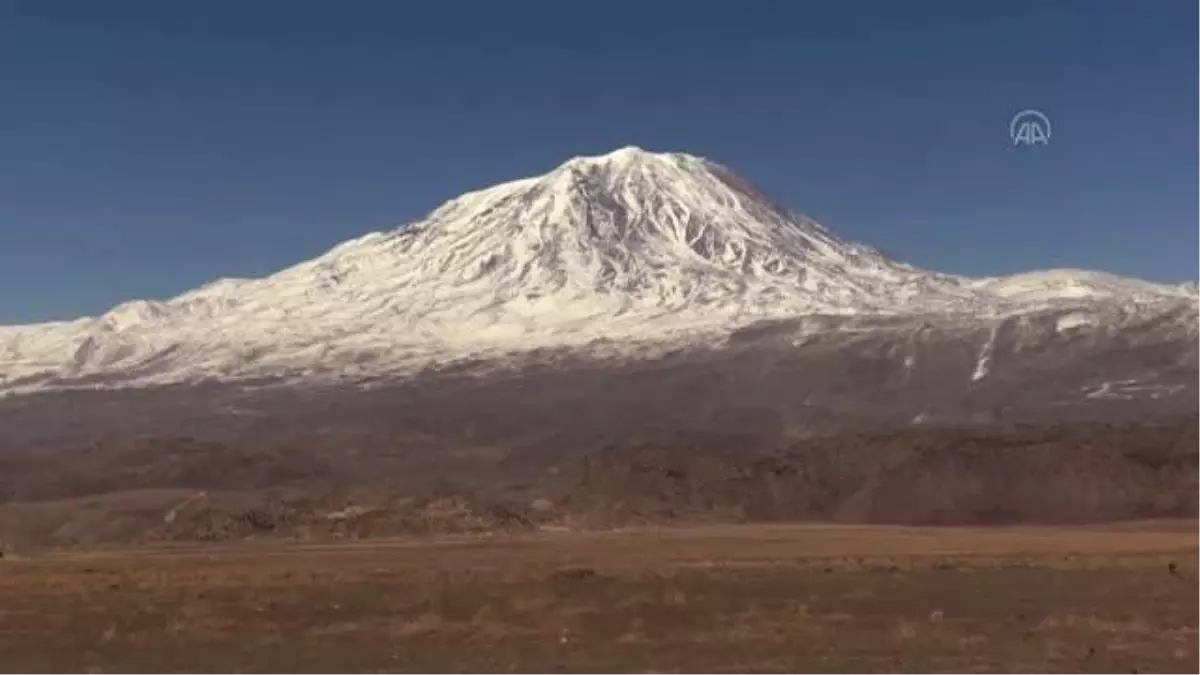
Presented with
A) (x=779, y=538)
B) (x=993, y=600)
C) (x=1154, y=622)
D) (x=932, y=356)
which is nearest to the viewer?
(x=1154, y=622)

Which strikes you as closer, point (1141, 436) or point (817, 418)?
point (1141, 436)

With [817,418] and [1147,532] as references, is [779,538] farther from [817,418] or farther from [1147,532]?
[817,418]

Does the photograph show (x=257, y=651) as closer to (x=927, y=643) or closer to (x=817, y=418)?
(x=927, y=643)

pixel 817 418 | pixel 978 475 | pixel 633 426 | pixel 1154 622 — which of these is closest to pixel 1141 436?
pixel 978 475

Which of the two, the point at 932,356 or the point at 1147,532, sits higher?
the point at 932,356

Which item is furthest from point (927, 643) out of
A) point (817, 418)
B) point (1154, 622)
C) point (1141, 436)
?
point (817, 418)

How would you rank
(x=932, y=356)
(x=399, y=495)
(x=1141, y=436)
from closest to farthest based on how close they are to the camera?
(x=399, y=495)
(x=1141, y=436)
(x=932, y=356)
